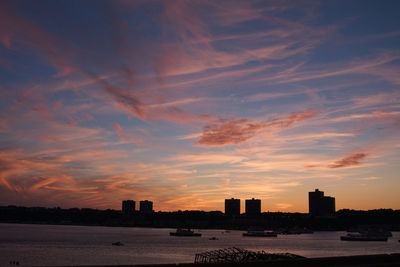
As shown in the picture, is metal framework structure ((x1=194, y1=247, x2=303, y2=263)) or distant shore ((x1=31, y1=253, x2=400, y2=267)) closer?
distant shore ((x1=31, y1=253, x2=400, y2=267))

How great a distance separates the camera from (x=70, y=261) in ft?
360

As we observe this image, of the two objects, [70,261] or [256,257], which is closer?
[256,257]

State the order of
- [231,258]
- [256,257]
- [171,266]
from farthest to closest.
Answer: [231,258] < [256,257] < [171,266]

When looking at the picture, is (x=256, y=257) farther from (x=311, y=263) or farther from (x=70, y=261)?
(x=70, y=261)

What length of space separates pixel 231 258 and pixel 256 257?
6.26 meters

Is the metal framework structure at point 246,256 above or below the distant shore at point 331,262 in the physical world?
below

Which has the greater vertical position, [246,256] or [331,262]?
[331,262]

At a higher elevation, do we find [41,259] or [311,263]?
[311,263]

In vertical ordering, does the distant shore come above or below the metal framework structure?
above

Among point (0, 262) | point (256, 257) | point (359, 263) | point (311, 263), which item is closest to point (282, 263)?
→ point (311, 263)

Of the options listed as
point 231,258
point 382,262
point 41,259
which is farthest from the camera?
point 41,259

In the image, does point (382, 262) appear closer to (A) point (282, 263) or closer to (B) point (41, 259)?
(A) point (282, 263)

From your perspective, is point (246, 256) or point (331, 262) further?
point (246, 256)

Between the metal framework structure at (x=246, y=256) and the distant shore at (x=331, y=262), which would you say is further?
the metal framework structure at (x=246, y=256)
